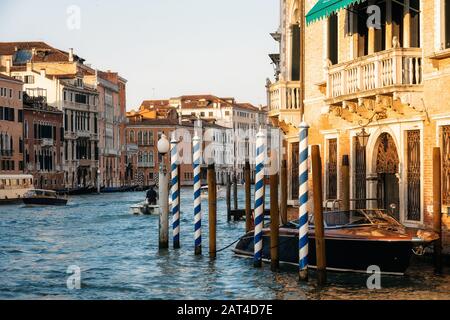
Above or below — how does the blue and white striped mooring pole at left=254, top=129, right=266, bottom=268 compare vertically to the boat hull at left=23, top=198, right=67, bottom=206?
above

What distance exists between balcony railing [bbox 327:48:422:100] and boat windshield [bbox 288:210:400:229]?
155cm

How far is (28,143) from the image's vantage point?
53.7 meters

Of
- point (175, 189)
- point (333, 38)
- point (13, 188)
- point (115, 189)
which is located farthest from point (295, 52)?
point (115, 189)

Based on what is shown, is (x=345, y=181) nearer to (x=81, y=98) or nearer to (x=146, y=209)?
(x=146, y=209)

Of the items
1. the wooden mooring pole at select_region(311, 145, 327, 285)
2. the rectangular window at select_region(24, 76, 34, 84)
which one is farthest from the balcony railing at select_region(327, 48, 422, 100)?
the rectangular window at select_region(24, 76, 34, 84)

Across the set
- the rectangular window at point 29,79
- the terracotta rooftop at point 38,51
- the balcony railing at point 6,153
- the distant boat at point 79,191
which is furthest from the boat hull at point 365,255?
the terracotta rooftop at point 38,51

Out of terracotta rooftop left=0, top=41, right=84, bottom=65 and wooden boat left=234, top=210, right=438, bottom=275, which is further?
terracotta rooftop left=0, top=41, right=84, bottom=65

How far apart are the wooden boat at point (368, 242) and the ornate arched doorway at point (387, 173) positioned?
1494 millimetres

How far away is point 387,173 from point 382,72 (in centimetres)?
173

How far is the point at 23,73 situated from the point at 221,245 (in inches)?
1642

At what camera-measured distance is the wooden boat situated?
1170 cm

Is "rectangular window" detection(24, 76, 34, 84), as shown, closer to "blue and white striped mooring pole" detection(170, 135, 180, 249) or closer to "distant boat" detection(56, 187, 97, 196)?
"distant boat" detection(56, 187, 97, 196)
